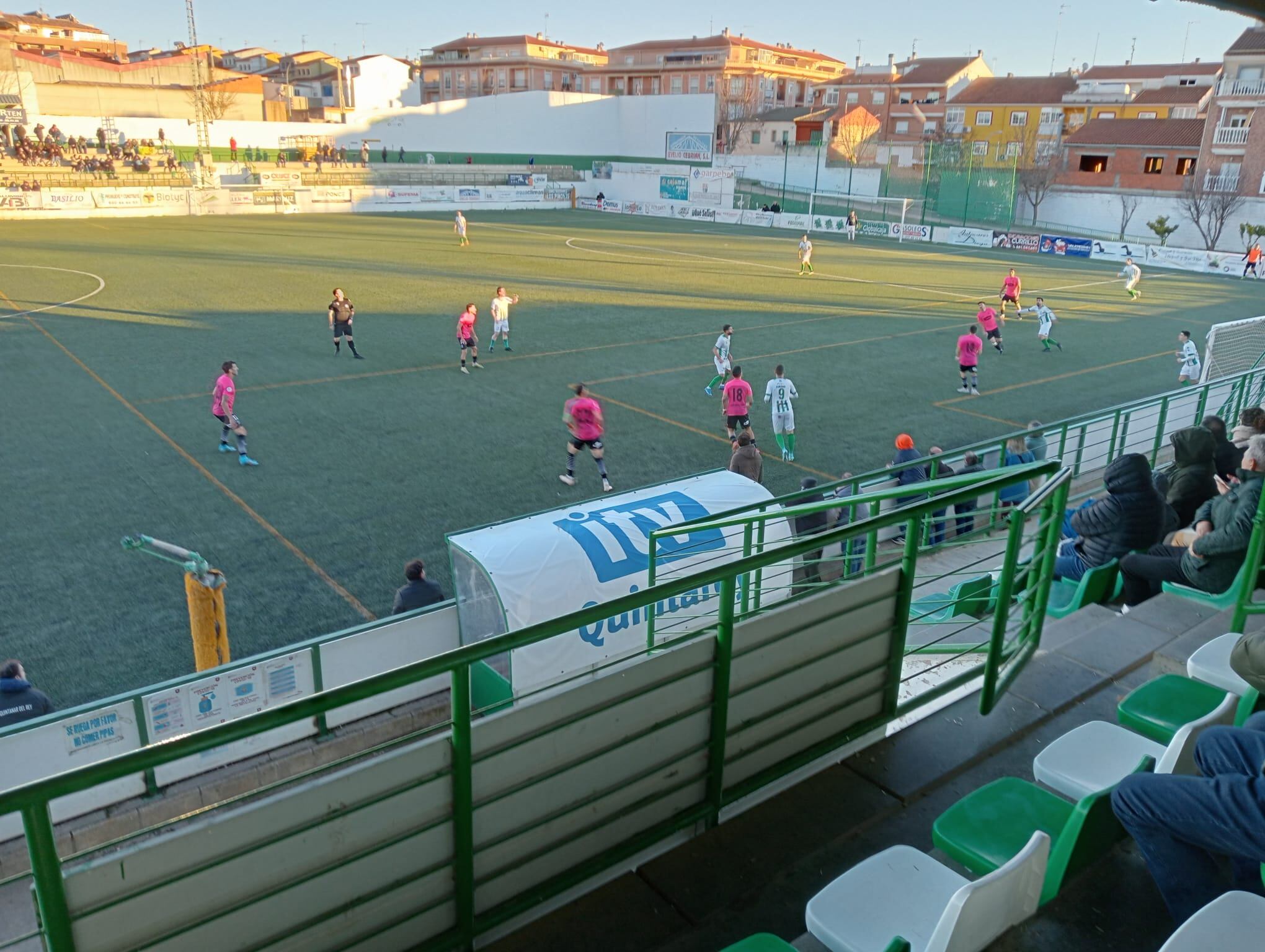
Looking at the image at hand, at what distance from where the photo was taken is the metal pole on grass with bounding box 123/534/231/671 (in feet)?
28.6

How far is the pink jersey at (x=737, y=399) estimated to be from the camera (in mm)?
15602

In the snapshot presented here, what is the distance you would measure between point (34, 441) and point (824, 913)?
1671 centimetres

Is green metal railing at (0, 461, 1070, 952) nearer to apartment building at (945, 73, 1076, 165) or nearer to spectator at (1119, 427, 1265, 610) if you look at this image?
spectator at (1119, 427, 1265, 610)

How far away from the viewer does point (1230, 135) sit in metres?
57.4

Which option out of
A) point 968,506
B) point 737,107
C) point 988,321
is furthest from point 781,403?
point 737,107

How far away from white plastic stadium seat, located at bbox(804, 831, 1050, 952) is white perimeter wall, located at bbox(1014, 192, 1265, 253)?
5941 cm

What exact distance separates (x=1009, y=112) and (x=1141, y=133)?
1966cm

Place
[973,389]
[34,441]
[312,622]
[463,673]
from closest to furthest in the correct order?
1. [463,673]
2. [312,622]
3. [34,441]
4. [973,389]

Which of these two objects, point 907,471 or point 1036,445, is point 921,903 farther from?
point 1036,445

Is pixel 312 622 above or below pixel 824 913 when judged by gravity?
below

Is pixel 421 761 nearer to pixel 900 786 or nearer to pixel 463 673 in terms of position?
pixel 463 673

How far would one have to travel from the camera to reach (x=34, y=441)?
16.2 m

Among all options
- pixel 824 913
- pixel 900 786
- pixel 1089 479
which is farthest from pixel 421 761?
pixel 1089 479

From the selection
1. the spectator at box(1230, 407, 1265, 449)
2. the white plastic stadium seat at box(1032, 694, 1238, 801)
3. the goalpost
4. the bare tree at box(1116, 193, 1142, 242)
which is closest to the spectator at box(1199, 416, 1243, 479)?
the spectator at box(1230, 407, 1265, 449)
